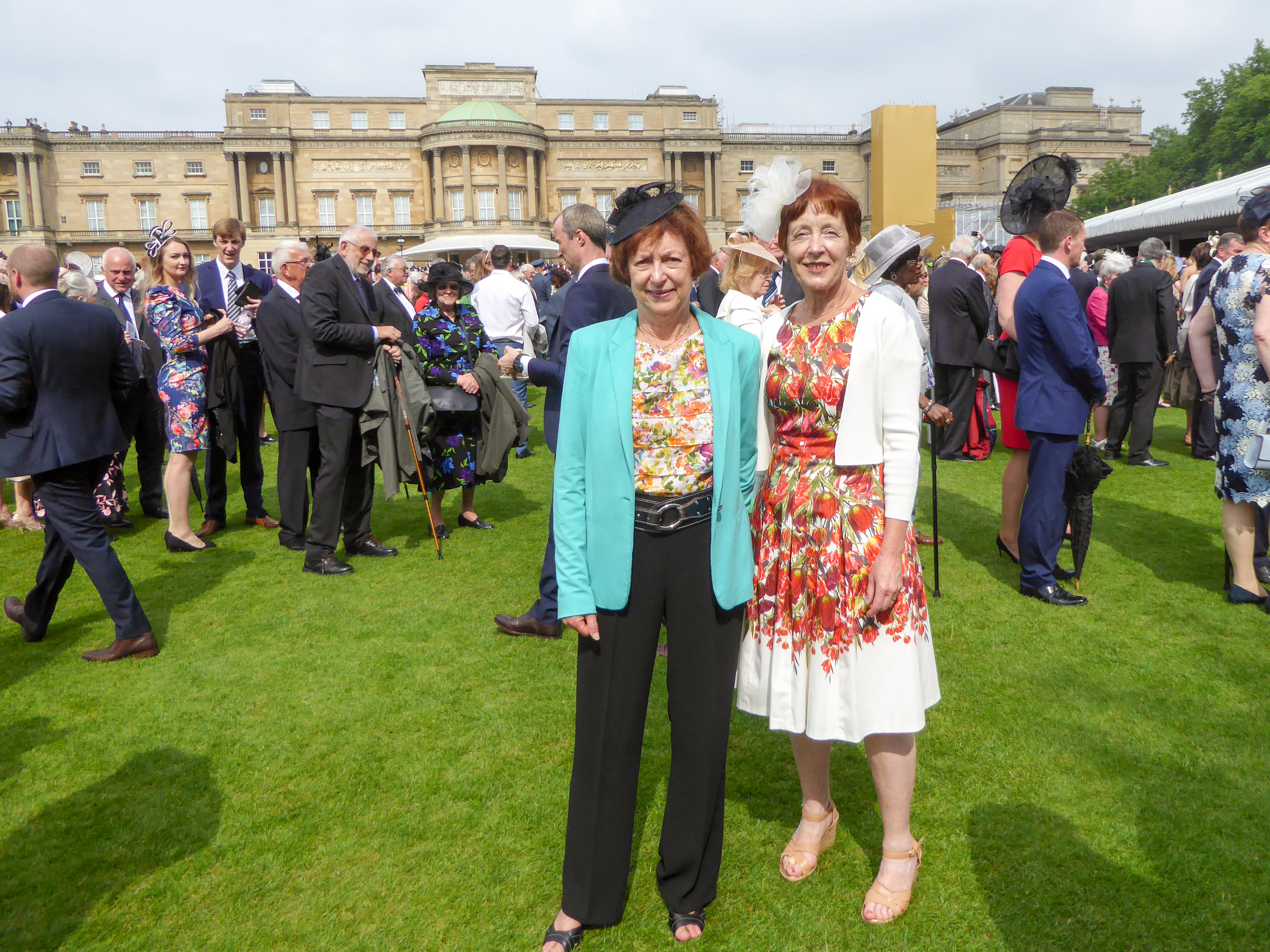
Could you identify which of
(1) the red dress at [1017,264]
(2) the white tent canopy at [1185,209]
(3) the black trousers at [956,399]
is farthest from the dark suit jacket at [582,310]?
(2) the white tent canopy at [1185,209]

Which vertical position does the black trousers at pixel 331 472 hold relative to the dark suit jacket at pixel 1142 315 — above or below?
below

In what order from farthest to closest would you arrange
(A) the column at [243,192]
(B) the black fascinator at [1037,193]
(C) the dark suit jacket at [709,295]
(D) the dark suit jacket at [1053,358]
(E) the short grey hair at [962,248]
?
1. (A) the column at [243,192]
2. (E) the short grey hair at [962,248]
3. (C) the dark suit jacket at [709,295]
4. (B) the black fascinator at [1037,193]
5. (D) the dark suit jacket at [1053,358]

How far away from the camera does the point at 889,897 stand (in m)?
2.64

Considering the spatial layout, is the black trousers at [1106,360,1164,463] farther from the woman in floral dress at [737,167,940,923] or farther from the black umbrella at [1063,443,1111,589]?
the woman in floral dress at [737,167,940,923]

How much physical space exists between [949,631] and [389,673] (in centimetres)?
298

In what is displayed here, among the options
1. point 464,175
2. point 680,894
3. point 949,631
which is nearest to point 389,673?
point 680,894

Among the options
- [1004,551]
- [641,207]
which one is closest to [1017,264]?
[1004,551]

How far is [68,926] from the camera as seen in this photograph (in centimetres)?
269

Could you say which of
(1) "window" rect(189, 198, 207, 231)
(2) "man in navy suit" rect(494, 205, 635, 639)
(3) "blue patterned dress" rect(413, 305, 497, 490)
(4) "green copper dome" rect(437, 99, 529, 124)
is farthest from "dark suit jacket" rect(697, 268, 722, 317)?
(1) "window" rect(189, 198, 207, 231)

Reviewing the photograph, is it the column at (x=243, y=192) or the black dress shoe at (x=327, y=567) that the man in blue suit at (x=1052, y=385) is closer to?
the black dress shoe at (x=327, y=567)

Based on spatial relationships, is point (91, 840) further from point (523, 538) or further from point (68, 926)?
point (523, 538)

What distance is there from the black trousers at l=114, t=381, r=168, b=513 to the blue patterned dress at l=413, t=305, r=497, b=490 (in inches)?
76.4

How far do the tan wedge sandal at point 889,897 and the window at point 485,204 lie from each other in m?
64.3

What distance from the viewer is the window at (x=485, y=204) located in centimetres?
6284
